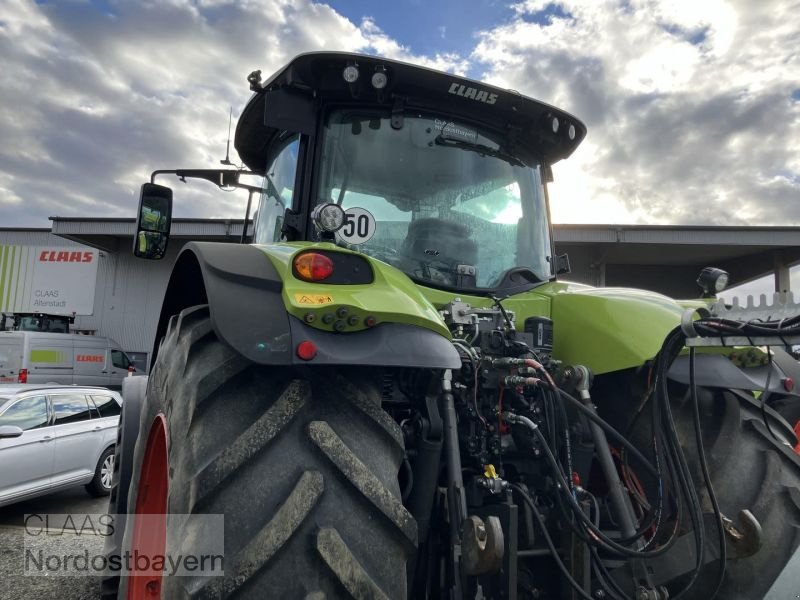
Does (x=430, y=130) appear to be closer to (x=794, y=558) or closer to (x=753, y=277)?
(x=794, y=558)

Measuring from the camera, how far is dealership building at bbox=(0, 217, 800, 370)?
16.4 m

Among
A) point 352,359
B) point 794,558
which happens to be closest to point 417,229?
point 352,359

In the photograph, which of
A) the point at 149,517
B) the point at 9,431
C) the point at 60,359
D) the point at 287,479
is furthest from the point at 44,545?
the point at 60,359

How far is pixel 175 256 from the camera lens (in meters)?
20.6

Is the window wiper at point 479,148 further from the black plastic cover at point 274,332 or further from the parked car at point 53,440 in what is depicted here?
the parked car at point 53,440

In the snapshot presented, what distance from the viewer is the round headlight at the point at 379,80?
8.66ft

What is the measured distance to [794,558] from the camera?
78.5 inches

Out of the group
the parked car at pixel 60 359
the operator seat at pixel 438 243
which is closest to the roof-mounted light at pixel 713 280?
the operator seat at pixel 438 243

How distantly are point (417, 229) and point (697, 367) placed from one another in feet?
4.28

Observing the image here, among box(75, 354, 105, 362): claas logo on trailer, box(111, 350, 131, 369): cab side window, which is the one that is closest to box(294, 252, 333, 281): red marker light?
box(75, 354, 105, 362): claas logo on trailer

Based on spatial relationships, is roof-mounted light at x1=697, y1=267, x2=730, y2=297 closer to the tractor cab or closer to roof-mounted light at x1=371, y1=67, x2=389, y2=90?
the tractor cab

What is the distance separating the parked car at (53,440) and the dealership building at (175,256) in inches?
296

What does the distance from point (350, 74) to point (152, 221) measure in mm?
1671

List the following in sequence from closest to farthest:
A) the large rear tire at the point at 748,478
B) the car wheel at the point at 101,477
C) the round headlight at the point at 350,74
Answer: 1. the large rear tire at the point at 748,478
2. the round headlight at the point at 350,74
3. the car wheel at the point at 101,477
